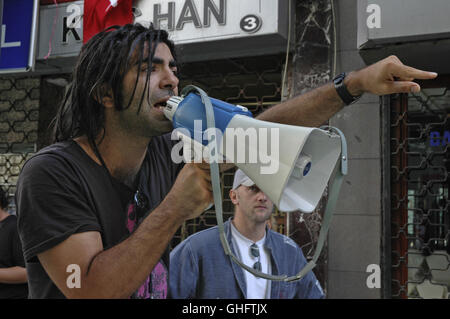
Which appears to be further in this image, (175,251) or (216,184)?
(175,251)

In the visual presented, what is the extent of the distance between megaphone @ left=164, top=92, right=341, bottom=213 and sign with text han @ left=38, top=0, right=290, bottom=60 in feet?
10.6

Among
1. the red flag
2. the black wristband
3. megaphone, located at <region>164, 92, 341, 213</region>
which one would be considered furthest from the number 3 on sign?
megaphone, located at <region>164, 92, 341, 213</region>

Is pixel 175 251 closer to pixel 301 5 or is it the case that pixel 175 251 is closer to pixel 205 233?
pixel 205 233

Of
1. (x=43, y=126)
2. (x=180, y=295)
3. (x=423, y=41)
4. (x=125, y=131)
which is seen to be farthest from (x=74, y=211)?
(x=43, y=126)

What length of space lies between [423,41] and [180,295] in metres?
2.77

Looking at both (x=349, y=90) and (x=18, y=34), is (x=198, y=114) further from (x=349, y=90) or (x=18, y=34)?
(x=18, y=34)

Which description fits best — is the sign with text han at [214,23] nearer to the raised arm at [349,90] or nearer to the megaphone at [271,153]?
the raised arm at [349,90]

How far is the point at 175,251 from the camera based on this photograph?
275 cm

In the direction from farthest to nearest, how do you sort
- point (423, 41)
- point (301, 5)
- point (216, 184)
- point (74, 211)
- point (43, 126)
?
point (43, 126) → point (301, 5) → point (423, 41) → point (74, 211) → point (216, 184)

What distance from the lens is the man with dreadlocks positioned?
126cm

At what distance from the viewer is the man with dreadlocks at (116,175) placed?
1.26 meters

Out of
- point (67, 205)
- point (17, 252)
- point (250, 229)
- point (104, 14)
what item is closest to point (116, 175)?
point (67, 205)

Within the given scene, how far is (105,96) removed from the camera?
1534 millimetres

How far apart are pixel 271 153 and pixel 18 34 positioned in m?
4.95
